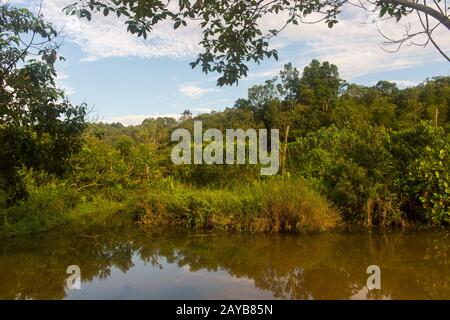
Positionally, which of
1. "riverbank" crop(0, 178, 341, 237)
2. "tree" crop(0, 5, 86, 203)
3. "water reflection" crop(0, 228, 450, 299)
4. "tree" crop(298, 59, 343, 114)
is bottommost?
"water reflection" crop(0, 228, 450, 299)

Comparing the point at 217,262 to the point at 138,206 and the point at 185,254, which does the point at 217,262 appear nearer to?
the point at 185,254

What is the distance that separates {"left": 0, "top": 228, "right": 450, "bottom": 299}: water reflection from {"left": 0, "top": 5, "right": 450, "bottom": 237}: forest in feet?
1.67

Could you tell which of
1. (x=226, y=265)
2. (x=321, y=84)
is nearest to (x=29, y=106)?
(x=226, y=265)

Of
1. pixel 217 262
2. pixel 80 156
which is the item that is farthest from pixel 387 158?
pixel 80 156

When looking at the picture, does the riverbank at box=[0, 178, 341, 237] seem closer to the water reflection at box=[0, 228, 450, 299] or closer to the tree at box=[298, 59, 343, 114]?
the water reflection at box=[0, 228, 450, 299]

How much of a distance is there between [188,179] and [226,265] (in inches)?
199

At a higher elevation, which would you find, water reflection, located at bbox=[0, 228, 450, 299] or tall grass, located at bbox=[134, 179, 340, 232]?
tall grass, located at bbox=[134, 179, 340, 232]

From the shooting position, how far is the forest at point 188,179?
5039 mm

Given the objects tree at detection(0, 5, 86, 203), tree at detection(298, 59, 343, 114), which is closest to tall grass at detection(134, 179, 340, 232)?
tree at detection(0, 5, 86, 203)

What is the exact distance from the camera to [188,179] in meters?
10.1

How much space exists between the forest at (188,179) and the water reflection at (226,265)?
508 millimetres

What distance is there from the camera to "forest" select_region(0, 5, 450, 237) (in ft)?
16.5

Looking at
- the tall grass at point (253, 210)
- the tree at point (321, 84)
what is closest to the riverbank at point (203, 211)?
the tall grass at point (253, 210)

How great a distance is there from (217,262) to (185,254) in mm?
605
